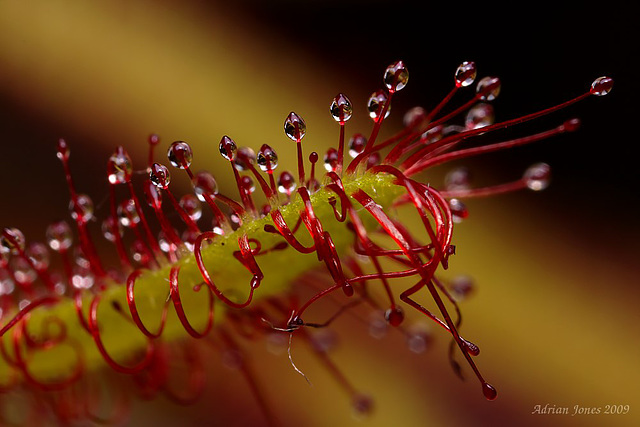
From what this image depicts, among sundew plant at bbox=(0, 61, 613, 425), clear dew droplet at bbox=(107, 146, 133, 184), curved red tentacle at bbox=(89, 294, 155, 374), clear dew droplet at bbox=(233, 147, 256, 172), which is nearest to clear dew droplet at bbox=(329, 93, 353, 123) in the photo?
sundew plant at bbox=(0, 61, 613, 425)

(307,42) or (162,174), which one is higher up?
(307,42)

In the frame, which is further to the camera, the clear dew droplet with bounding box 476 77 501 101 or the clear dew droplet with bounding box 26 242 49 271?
the clear dew droplet with bounding box 26 242 49 271

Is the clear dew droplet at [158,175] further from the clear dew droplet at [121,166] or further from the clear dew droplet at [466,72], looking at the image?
the clear dew droplet at [466,72]

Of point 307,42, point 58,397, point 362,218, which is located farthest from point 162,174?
point 307,42

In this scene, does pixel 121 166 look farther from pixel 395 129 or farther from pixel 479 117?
pixel 395 129

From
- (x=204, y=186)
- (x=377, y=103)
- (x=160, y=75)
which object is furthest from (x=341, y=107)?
(x=160, y=75)

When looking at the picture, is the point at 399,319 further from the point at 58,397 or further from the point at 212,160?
the point at 212,160

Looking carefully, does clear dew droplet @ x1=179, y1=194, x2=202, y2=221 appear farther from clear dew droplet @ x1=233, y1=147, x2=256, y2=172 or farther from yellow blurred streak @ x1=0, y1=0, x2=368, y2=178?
yellow blurred streak @ x1=0, y1=0, x2=368, y2=178
